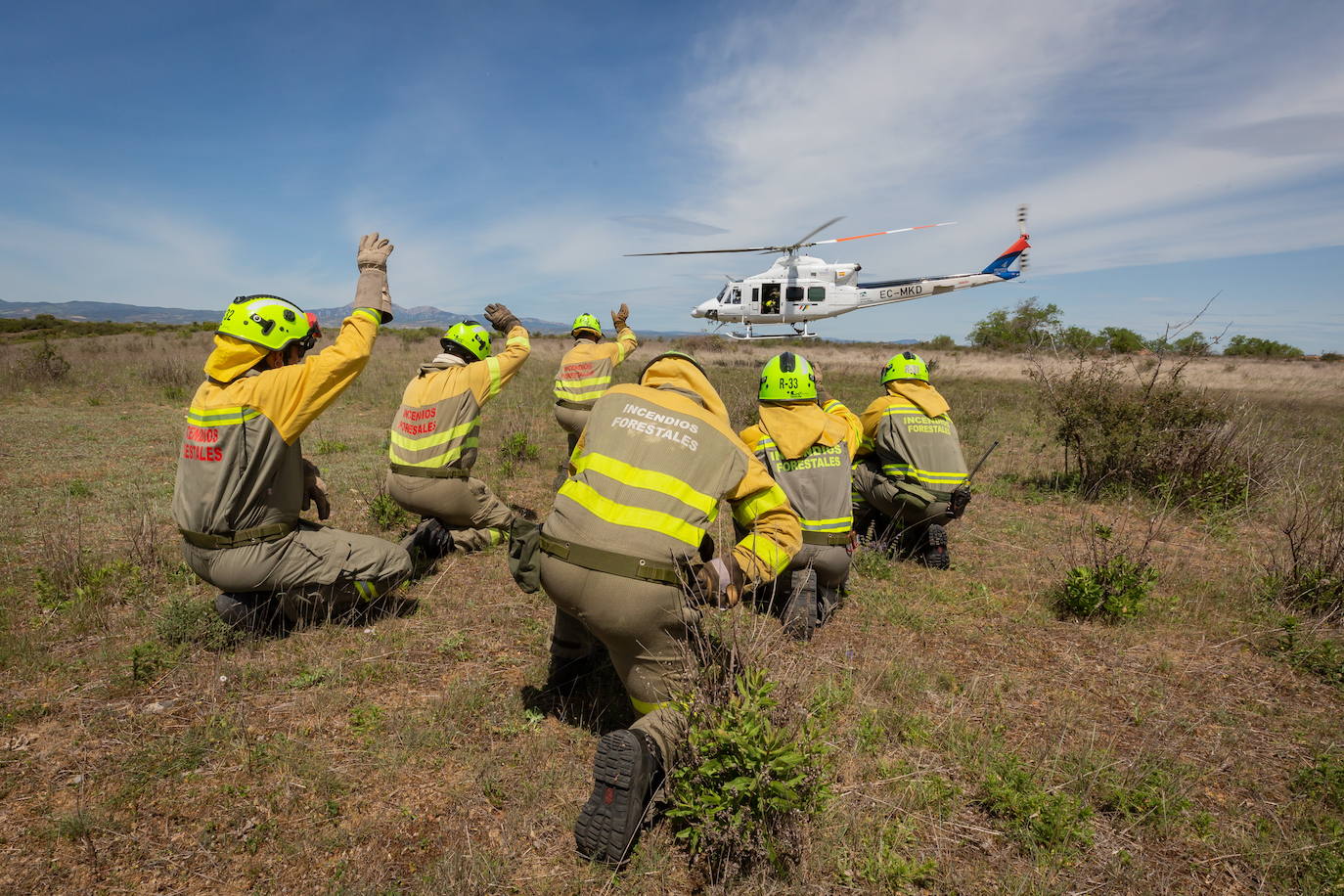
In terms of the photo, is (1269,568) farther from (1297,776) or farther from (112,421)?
(112,421)

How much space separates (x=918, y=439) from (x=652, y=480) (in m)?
4.22

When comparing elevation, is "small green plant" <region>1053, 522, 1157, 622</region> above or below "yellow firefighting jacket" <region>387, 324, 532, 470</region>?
below

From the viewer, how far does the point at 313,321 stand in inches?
174

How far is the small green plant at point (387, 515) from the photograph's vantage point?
255 inches

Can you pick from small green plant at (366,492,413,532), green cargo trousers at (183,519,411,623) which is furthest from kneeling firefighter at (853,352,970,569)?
small green plant at (366,492,413,532)

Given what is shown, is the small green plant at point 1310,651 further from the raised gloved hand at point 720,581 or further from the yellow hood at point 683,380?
the yellow hood at point 683,380

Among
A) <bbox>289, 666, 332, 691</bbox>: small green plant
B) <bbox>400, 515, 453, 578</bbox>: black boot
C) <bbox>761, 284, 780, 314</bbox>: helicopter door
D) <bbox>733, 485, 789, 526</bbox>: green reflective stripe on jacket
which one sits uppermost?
<bbox>761, 284, 780, 314</bbox>: helicopter door

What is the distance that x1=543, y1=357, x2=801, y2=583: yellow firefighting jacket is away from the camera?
2.61 meters

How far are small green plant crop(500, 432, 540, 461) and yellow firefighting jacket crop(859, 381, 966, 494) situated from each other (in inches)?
216

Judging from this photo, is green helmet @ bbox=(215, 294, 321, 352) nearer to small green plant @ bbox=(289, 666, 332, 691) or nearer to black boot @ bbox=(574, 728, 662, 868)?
small green plant @ bbox=(289, 666, 332, 691)

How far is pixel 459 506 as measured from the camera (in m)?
5.79

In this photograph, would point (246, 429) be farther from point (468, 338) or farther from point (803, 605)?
point (803, 605)

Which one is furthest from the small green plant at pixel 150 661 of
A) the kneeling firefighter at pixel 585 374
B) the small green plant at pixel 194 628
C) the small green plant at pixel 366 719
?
the kneeling firefighter at pixel 585 374

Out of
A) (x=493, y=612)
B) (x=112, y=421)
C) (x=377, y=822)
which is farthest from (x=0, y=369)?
(x=377, y=822)
